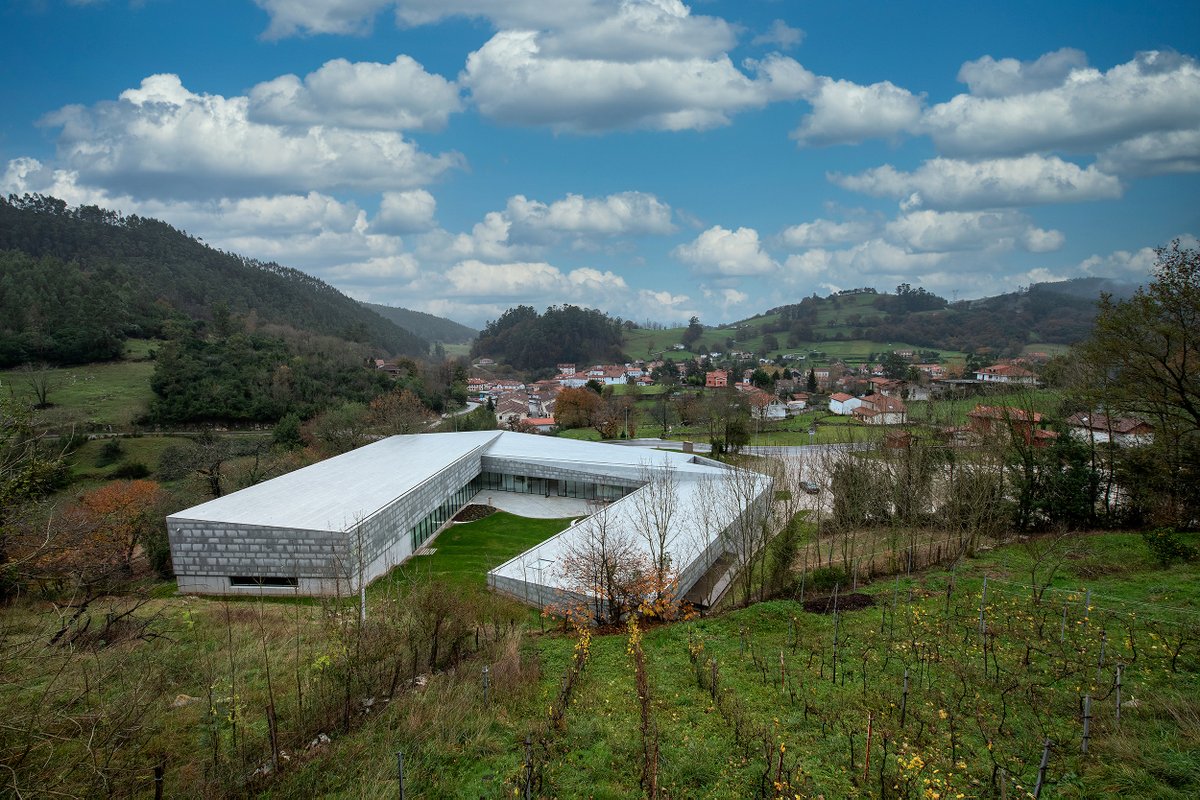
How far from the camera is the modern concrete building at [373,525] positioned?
17.6 m

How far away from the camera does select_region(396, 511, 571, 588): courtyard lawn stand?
2086 centimetres

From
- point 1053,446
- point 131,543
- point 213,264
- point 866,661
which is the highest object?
point 213,264

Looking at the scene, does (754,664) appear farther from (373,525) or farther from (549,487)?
(549,487)

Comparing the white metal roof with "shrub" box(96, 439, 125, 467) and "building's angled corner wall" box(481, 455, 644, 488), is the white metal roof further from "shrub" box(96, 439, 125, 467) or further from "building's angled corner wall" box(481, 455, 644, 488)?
"shrub" box(96, 439, 125, 467)

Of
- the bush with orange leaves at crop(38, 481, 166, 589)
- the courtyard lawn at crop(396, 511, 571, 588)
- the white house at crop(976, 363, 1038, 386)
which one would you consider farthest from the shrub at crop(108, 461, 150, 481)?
the white house at crop(976, 363, 1038, 386)

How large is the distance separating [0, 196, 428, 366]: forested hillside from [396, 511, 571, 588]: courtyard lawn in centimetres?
5907

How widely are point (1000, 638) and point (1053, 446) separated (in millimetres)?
13147

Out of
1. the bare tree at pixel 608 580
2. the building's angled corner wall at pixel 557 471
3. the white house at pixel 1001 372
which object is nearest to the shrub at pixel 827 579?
the bare tree at pixel 608 580

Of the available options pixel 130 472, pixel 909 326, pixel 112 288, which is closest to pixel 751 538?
pixel 130 472

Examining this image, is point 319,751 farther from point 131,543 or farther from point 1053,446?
point 1053,446

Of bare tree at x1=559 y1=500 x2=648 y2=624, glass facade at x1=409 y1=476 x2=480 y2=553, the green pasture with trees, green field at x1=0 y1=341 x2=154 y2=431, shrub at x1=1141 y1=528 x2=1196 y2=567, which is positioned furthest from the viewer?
green field at x1=0 y1=341 x2=154 y2=431

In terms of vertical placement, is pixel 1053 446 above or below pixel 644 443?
above

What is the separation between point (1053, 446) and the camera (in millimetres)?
19766

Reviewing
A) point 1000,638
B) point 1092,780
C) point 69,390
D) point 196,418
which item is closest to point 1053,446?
point 1000,638
